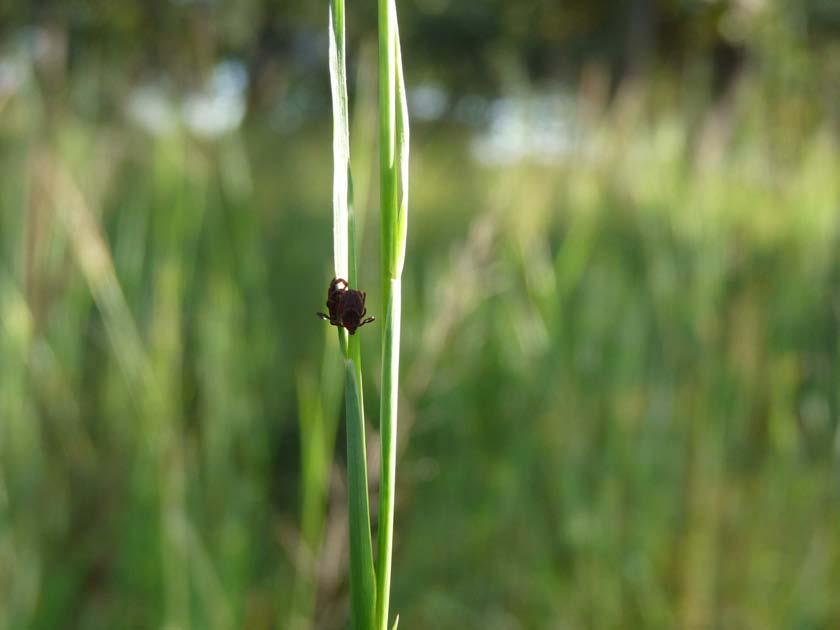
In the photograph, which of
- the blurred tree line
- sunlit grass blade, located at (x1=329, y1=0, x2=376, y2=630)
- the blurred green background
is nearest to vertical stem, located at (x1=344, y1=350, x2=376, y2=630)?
sunlit grass blade, located at (x1=329, y1=0, x2=376, y2=630)

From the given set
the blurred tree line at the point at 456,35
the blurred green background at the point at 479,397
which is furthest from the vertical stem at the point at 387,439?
the blurred tree line at the point at 456,35

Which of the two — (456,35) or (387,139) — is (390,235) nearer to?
(387,139)

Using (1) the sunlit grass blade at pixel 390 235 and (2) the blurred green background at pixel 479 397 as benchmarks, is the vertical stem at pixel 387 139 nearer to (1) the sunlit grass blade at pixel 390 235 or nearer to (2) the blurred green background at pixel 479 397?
(1) the sunlit grass blade at pixel 390 235

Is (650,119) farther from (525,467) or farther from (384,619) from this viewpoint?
(384,619)

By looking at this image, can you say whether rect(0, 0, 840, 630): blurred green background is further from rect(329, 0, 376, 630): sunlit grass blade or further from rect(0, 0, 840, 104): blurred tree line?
rect(329, 0, 376, 630): sunlit grass blade

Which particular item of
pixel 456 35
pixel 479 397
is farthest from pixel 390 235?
pixel 456 35

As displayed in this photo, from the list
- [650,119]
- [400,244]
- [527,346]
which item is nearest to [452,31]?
[650,119]
